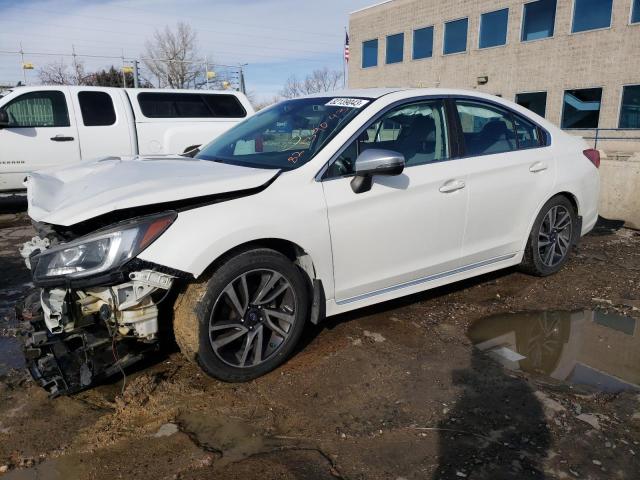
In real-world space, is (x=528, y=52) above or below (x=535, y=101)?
above

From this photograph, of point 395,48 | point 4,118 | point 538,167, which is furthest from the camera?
point 395,48

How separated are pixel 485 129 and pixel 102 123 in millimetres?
6450

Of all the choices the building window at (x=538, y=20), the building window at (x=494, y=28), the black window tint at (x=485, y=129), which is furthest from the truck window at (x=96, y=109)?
the building window at (x=494, y=28)

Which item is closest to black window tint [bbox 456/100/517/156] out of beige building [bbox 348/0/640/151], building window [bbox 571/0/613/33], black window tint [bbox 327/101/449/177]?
black window tint [bbox 327/101/449/177]

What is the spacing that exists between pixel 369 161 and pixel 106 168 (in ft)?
5.83

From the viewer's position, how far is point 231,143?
4.25 metres

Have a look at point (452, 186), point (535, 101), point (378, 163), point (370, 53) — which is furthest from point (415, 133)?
point (370, 53)

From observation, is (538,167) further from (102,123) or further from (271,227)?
(102,123)

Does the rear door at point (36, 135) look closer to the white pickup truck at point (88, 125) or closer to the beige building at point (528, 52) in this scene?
the white pickup truck at point (88, 125)

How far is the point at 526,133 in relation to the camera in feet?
15.5

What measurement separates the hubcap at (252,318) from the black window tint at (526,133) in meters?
2.67

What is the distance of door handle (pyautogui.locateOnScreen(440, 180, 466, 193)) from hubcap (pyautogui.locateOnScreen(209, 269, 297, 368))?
4.68 feet

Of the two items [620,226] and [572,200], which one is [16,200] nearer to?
[572,200]

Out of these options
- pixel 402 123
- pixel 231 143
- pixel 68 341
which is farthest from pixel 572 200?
pixel 68 341
